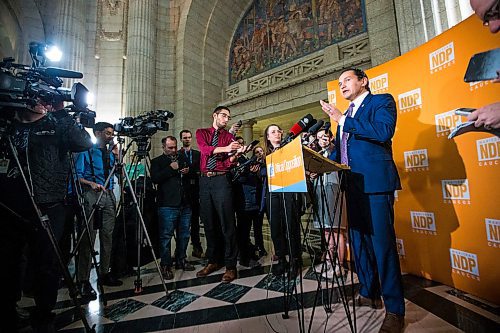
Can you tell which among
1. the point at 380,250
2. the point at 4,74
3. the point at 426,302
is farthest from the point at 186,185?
the point at 426,302

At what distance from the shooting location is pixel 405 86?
243cm

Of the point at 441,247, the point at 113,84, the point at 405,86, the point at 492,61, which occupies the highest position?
the point at 113,84

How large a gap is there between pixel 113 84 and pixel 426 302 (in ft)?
28.9

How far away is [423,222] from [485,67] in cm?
Result: 189

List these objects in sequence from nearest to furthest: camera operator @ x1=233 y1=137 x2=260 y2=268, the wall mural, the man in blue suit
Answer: the man in blue suit, camera operator @ x1=233 y1=137 x2=260 y2=268, the wall mural

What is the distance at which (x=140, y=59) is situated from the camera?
7125mm

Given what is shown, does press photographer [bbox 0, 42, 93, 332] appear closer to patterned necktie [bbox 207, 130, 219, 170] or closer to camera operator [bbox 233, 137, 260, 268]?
patterned necktie [bbox 207, 130, 219, 170]

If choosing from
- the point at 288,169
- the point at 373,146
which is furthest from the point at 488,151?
the point at 288,169

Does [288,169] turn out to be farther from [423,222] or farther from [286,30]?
[286,30]

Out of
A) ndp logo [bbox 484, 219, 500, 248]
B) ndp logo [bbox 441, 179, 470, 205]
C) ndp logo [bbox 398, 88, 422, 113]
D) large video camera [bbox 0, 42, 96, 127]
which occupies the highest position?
ndp logo [bbox 398, 88, 422, 113]

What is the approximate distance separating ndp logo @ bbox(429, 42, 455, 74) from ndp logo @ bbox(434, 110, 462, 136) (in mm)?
424

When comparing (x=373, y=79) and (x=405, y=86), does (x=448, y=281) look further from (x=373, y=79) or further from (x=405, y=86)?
(x=373, y=79)

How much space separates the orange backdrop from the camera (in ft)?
5.75

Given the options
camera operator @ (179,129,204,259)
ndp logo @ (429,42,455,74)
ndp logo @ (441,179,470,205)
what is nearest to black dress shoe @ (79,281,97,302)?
camera operator @ (179,129,204,259)
